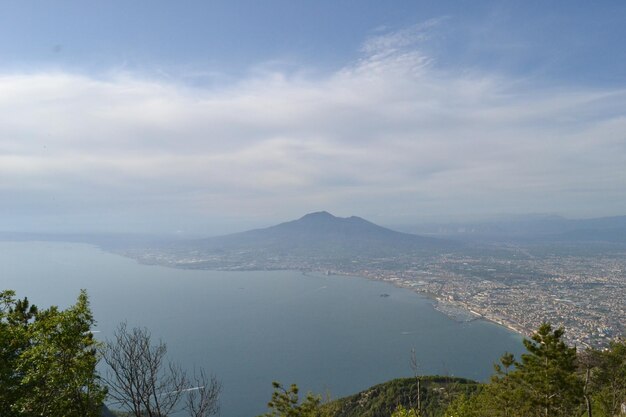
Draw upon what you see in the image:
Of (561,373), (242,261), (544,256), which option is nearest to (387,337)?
(561,373)

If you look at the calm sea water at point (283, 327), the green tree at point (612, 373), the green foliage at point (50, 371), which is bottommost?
the calm sea water at point (283, 327)

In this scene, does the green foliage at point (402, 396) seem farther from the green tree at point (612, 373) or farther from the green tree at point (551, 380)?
the green tree at point (551, 380)

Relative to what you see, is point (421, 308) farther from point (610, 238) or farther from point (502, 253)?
point (610, 238)

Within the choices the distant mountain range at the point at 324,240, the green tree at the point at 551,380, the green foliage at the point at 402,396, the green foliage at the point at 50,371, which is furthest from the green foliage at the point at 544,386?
the distant mountain range at the point at 324,240

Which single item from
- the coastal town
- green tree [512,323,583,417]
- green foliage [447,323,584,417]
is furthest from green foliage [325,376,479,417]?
the coastal town

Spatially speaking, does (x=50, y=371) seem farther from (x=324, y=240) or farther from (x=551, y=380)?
(x=324, y=240)

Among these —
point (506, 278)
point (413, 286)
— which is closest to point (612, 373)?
point (413, 286)
